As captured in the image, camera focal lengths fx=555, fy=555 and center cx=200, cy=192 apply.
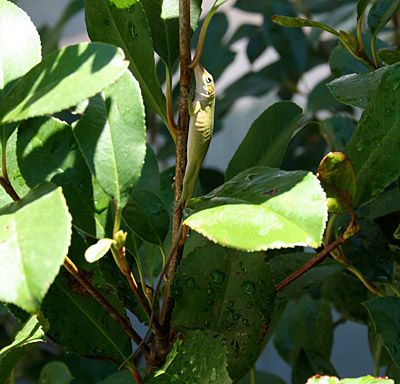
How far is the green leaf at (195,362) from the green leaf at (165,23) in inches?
7.9

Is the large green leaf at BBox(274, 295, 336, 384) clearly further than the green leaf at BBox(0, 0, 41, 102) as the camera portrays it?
Yes

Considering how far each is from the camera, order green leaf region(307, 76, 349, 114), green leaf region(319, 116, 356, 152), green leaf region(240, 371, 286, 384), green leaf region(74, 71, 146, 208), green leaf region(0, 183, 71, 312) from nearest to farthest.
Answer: green leaf region(0, 183, 71, 312) < green leaf region(74, 71, 146, 208) < green leaf region(319, 116, 356, 152) < green leaf region(240, 371, 286, 384) < green leaf region(307, 76, 349, 114)

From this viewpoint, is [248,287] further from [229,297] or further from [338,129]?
[338,129]

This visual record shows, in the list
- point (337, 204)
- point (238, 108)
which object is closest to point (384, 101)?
point (337, 204)

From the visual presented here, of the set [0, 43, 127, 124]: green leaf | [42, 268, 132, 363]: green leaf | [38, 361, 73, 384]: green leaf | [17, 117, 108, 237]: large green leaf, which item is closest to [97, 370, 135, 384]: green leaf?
[38, 361, 73, 384]: green leaf

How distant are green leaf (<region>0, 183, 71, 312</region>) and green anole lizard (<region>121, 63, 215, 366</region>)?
12cm

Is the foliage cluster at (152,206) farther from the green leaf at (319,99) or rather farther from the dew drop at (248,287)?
the green leaf at (319,99)

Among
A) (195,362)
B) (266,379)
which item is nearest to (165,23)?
(195,362)

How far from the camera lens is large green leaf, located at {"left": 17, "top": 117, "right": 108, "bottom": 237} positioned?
0.37 m

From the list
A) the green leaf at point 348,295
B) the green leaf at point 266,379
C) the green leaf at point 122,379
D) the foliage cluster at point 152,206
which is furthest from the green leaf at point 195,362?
the green leaf at point 266,379

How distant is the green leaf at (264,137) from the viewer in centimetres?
47

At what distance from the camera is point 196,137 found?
389 mm

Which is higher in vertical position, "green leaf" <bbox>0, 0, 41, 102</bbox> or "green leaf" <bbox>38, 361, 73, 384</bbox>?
"green leaf" <bbox>0, 0, 41, 102</bbox>

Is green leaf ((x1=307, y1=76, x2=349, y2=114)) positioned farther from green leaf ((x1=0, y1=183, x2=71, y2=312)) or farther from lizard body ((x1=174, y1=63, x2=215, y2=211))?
green leaf ((x1=0, y1=183, x2=71, y2=312))
